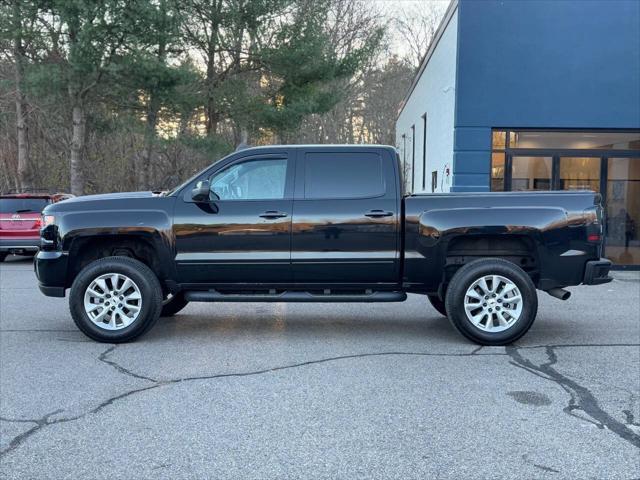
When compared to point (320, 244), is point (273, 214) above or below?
above

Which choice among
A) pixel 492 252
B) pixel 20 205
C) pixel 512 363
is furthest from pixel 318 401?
pixel 20 205

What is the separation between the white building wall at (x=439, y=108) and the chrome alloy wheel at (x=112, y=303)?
8.66 metres

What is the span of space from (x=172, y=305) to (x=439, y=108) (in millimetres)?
10229

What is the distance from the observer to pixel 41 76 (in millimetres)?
17438

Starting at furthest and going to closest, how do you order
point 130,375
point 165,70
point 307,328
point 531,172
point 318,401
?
point 165,70 < point 531,172 < point 307,328 < point 130,375 < point 318,401

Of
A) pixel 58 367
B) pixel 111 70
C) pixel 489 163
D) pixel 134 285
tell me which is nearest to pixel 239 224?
pixel 134 285

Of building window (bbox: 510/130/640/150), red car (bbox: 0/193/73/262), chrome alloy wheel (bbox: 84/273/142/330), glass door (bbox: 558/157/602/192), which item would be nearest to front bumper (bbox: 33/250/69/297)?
chrome alloy wheel (bbox: 84/273/142/330)

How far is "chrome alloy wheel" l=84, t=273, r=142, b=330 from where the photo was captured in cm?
646

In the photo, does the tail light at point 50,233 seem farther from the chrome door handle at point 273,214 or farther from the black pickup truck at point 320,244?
the chrome door handle at point 273,214

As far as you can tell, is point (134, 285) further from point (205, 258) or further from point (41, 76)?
point (41, 76)

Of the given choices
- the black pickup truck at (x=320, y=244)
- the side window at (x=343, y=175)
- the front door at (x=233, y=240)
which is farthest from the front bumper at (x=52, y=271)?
the side window at (x=343, y=175)

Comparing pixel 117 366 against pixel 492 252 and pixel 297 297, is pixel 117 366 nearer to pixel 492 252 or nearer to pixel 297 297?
pixel 297 297

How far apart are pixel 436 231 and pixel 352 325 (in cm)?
168

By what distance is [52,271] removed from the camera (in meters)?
6.61
